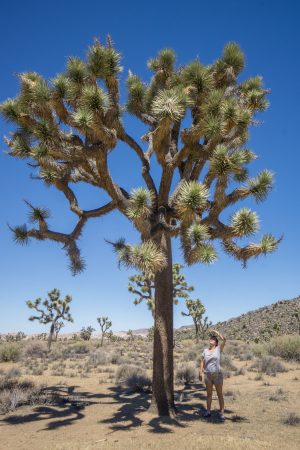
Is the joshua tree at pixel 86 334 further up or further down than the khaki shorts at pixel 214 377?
further up

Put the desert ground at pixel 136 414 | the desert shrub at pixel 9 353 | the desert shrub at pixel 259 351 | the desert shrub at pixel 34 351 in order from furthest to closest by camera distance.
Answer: the desert shrub at pixel 34 351, the desert shrub at pixel 259 351, the desert shrub at pixel 9 353, the desert ground at pixel 136 414

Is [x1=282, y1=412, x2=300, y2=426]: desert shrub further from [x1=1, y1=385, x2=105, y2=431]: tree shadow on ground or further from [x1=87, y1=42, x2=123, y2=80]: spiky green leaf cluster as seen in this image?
[x1=87, y1=42, x2=123, y2=80]: spiky green leaf cluster

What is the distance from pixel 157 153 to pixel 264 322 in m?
35.0

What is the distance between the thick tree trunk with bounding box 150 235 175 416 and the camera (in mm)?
6926

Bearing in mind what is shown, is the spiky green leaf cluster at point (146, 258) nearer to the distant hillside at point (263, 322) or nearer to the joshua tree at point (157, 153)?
the joshua tree at point (157, 153)

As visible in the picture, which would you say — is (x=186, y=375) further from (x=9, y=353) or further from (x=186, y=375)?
(x=9, y=353)

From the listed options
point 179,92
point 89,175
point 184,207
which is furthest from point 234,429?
A: point 179,92

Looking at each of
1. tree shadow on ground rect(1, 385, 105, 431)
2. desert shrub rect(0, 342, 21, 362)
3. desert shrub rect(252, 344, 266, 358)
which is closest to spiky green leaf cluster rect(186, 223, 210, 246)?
tree shadow on ground rect(1, 385, 105, 431)

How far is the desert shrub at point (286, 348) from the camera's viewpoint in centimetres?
1595

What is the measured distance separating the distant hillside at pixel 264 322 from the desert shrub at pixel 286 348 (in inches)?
585

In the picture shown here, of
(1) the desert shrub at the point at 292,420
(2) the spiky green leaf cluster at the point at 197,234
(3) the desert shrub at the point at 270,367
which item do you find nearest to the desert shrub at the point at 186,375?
(3) the desert shrub at the point at 270,367

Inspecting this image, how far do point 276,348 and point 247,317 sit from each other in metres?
28.1

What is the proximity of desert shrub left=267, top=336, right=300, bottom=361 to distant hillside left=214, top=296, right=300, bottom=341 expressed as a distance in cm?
1487

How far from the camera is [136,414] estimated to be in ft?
23.0
